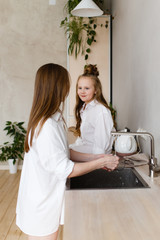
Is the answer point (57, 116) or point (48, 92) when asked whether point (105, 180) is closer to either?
point (57, 116)

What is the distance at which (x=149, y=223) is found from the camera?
3.04ft

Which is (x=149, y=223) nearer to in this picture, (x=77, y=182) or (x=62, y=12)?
(x=77, y=182)

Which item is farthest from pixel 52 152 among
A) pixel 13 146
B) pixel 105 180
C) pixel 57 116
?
pixel 13 146

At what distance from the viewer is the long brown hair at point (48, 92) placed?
124 cm

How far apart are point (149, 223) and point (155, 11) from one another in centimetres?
147

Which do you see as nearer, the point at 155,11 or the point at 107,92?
the point at 155,11

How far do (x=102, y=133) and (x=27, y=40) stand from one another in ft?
9.67

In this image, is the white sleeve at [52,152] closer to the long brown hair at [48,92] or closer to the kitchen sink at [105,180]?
the long brown hair at [48,92]

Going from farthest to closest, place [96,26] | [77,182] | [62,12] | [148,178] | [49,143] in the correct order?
[62,12] → [96,26] → [77,182] → [148,178] → [49,143]

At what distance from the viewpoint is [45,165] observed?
3.96ft

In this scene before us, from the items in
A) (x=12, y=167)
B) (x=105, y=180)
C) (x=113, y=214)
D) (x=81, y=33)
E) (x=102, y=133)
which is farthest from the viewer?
(x=12, y=167)

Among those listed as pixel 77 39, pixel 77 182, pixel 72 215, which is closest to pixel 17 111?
pixel 77 39

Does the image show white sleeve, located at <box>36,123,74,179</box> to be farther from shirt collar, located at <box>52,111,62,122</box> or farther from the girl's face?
the girl's face

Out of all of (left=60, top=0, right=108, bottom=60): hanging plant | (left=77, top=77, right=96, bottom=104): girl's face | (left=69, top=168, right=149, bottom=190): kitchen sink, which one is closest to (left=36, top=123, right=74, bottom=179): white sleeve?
(left=69, top=168, right=149, bottom=190): kitchen sink
